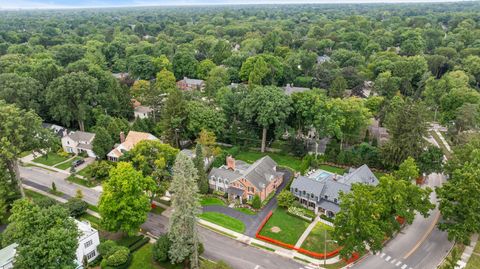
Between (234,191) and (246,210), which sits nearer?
(246,210)

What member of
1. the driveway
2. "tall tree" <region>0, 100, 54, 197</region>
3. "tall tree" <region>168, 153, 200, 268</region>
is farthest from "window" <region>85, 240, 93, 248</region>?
"tall tree" <region>0, 100, 54, 197</region>

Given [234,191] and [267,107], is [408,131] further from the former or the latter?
[234,191]

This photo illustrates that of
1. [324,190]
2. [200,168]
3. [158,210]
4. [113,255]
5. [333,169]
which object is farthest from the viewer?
[333,169]

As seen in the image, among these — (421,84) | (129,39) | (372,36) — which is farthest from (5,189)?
(372,36)

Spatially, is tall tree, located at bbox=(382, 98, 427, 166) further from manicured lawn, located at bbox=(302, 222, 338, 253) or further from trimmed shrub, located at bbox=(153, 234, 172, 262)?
trimmed shrub, located at bbox=(153, 234, 172, 262)

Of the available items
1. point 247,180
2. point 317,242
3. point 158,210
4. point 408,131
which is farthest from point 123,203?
point 408,131

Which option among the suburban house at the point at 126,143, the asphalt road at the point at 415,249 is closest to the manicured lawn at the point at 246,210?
the asphalt road at the point at 415,249

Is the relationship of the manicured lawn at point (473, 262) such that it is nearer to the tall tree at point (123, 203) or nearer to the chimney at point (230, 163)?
the chimney at point (230, 163)
